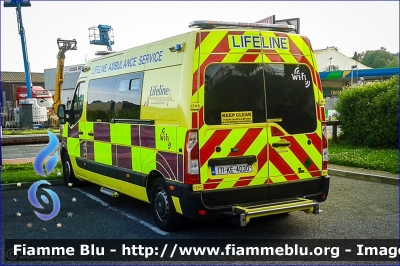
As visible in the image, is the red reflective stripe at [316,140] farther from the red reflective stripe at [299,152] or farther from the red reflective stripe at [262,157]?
the red reflective stripe at [262,157]

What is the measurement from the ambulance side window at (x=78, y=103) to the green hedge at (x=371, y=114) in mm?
8486

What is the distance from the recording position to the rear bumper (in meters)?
5.56

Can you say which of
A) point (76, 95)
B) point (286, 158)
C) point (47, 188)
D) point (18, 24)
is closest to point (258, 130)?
point (286, 158)

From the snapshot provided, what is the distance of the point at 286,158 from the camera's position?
19.9 ft

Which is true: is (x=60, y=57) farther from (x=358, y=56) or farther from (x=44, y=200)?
(x=358, y=56)

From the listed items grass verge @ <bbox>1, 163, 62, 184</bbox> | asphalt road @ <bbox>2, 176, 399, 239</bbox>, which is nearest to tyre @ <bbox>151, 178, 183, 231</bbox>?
asphalt road @ <bbox>2, 176, 399, 239</bbox>

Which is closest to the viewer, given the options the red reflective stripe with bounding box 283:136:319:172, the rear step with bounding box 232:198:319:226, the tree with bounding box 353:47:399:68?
the rear step with bounding box 232:198:319:226

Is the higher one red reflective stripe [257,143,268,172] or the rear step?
red reflective stripe [257,143,268,172]

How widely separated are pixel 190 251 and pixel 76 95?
190 inches

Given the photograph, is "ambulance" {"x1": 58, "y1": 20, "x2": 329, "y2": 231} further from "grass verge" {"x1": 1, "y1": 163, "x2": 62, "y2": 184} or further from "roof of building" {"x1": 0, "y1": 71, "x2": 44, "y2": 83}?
"roof of building" {"x1": 0, "y1": 71, "x2": 44, "y2": 83}

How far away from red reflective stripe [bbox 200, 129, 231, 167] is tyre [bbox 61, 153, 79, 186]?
16.0 ft

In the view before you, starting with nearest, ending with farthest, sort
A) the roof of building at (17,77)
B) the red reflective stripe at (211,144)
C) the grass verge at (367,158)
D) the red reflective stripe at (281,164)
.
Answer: the red reflective stripe at (211,144), the red reflective stripe at (281,164), the grass verge at (367,158), the roof of building at (17,77)

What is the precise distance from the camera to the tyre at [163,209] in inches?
238

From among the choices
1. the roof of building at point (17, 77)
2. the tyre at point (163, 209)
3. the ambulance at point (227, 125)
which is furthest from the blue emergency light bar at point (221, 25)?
the roof of building at point (17, 77)
